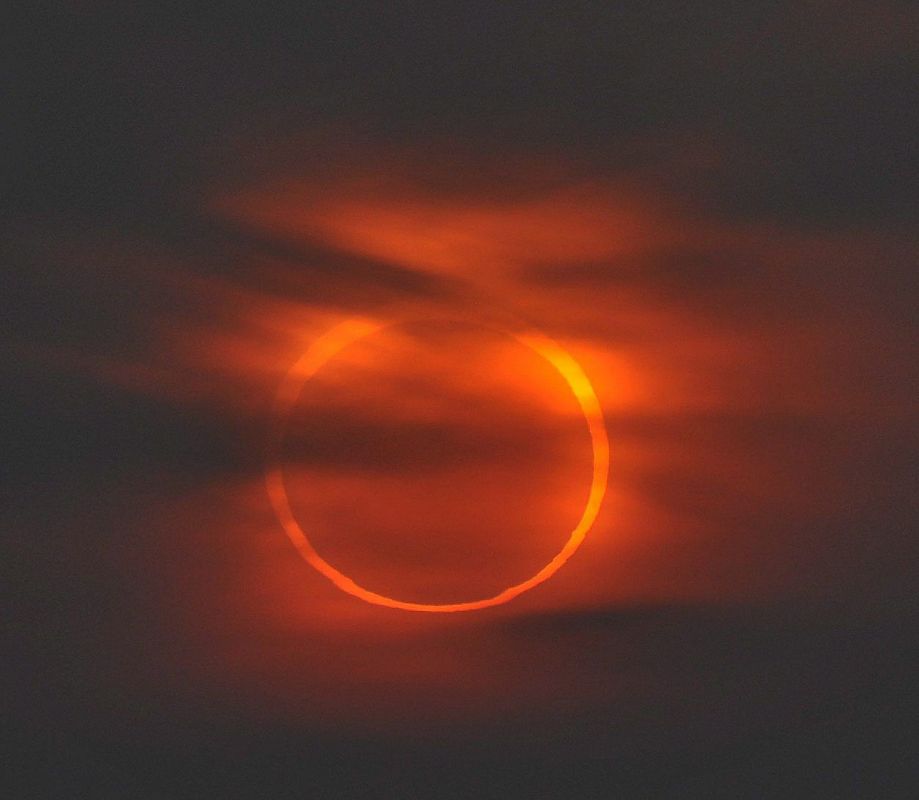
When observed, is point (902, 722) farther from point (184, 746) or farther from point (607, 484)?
point (184, 746)

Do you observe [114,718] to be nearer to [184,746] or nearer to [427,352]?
[184,746]

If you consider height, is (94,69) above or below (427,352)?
above

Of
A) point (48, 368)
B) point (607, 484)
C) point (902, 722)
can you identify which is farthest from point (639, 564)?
point (48, 368)

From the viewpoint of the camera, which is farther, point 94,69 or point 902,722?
point 902,722

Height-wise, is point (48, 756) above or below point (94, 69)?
below

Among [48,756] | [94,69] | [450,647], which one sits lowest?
[48,756]

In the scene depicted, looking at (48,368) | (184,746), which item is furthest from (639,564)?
(48,368)
